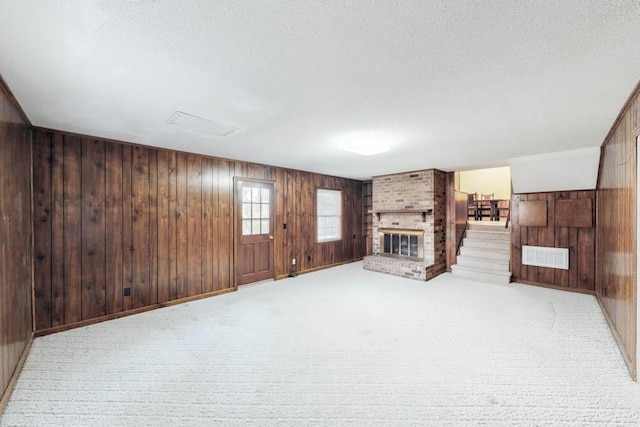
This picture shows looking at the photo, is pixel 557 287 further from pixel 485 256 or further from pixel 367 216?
pixel 367 216

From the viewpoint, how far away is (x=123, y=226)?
11.8 ft

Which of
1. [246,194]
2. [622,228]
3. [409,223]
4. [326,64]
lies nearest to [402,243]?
[409,223]

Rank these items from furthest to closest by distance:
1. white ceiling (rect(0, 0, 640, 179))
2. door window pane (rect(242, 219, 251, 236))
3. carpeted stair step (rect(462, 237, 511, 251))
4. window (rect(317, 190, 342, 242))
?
1. window (rect(317, 190, 342, 242))
2. carpeted stair step (rect(462, 237, 511, 251))
3. door window pane (rect(242, 219, 251, 236))
4. white ceiling (rect(0, 0, 640, 179))

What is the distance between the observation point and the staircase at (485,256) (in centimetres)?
522

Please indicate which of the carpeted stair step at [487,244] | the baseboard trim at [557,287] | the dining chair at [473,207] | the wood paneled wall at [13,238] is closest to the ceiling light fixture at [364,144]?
the wood paneled wall at [13,238]

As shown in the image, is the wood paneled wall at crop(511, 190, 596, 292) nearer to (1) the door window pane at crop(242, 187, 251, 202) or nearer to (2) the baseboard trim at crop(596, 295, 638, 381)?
(2) the baseboard trim at crop(596, 295, 638, 381)

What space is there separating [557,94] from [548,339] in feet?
7.69

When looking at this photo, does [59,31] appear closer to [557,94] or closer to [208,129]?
→ [208,129]

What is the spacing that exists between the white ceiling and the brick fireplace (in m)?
2.62

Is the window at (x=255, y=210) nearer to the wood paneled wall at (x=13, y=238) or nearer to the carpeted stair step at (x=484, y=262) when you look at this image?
the wood paneled wall at (x=13, y=238)

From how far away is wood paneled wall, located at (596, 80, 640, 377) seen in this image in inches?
89.1

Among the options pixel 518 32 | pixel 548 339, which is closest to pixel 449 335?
pixel 548 339

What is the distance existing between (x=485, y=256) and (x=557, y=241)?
1.18m

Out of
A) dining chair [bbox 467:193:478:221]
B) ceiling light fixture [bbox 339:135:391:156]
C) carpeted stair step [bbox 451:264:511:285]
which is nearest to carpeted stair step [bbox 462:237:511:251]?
carpeted stair step [bbox 451:264:511:285]
